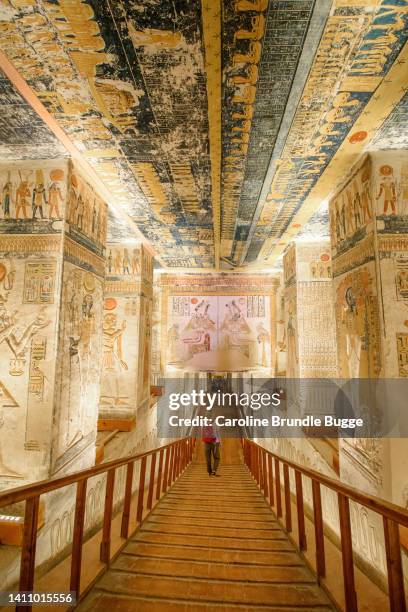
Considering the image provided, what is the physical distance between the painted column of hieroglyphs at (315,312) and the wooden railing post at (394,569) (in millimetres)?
5694

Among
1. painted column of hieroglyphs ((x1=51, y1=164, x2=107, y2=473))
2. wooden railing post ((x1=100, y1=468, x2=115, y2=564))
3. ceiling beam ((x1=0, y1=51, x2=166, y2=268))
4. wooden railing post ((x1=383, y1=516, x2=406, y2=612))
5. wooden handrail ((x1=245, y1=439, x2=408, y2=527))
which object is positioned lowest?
wooden railing post ((x1=100, y1=468, x2=115, y2=564))

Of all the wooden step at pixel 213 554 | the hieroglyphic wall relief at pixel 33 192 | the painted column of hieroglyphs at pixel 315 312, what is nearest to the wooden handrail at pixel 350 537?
the wooden step at pixel 213 554

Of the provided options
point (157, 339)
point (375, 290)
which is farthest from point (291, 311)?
point (157, 339)

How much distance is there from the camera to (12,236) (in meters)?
4.03

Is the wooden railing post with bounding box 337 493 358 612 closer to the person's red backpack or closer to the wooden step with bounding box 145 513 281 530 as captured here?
the wooden step with bounding box 145 513 281 530

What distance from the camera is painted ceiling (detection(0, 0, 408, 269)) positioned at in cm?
240

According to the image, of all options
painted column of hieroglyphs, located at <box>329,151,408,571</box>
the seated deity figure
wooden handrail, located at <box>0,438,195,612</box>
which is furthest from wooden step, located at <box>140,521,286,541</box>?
the seated deity figure

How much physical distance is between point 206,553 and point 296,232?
19.1 ft

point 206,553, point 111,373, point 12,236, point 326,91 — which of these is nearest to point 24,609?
point 206,553

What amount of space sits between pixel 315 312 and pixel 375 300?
3.71 meters

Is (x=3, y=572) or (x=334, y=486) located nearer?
(x=334, y=486)

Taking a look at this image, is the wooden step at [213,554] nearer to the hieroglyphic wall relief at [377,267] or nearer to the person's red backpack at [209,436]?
the hieroglyphic wall relief at [377,267]

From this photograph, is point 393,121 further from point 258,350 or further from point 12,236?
point 258,350

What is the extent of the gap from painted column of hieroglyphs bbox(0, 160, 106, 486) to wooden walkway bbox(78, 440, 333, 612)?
143 cm
